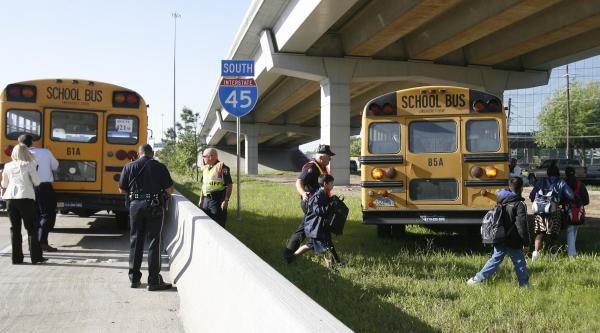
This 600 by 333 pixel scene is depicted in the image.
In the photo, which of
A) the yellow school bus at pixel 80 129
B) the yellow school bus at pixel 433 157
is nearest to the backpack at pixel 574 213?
the yellow school bus at pixel 433 157

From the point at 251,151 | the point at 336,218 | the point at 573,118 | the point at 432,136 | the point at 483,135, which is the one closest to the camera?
the point at 336,218

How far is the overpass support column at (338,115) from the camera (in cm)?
2703

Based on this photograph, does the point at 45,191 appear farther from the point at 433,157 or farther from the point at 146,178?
the point at 433,157

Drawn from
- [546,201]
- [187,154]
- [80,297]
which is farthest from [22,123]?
[187,154]

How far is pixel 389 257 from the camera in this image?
8.52 metres

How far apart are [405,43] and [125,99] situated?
17.7 meters

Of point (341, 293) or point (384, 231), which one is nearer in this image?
point (341, 293)

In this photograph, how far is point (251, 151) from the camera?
6191 cm

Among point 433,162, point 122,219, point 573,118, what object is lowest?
point 122,219

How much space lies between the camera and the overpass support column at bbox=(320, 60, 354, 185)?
88.7 ft

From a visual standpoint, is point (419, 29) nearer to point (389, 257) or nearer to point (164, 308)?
point (389, 257)

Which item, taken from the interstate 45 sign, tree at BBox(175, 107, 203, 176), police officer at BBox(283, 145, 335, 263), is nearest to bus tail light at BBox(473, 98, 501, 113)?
police officer at BBox(283, 145, 335, 263)

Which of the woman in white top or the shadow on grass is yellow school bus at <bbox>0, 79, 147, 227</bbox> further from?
the shadow on grass

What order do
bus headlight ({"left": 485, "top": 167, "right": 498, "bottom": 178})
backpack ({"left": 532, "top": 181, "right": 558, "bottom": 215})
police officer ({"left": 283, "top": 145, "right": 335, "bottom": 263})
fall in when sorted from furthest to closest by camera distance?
bus headlight ({"left": 485, "top": 167, "right": 498, "bottom": 178}), backpack ({"left": 532, "top": 181, "right": 558, "bottom": 215}), police officer ({"left": 283, "top": 145, "right": 335, "bottom": 263})
